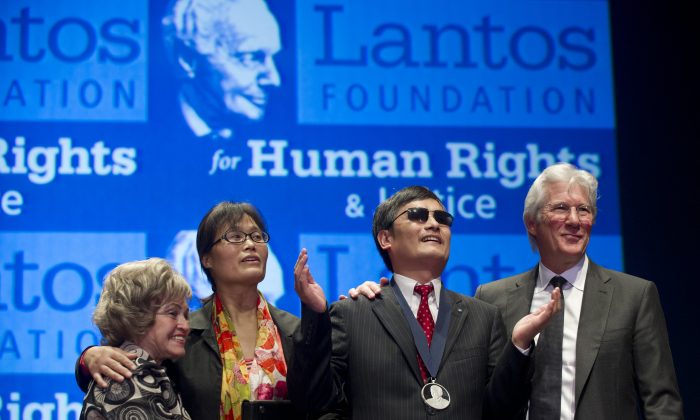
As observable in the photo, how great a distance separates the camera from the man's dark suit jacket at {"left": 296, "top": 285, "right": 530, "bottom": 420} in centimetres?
307

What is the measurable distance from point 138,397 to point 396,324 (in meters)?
0.90

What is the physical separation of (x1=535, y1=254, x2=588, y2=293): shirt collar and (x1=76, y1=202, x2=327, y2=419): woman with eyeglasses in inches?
35.5

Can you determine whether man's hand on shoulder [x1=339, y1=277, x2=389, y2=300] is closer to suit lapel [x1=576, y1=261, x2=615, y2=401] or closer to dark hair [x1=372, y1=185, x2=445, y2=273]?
dark hair [x1=372, y1=185, x2=445, y2=273]

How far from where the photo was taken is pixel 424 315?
3.31 metres

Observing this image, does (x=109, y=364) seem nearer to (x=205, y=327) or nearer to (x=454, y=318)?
(x=205, y=327)

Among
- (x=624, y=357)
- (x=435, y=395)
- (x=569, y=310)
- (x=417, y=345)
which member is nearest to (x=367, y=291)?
(x=417, y=345)

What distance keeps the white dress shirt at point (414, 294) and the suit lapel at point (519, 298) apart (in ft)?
0.97

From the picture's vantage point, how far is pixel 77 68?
4.99 m

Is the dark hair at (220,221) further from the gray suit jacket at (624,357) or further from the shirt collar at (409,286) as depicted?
the gray suit jacket at (624,357)

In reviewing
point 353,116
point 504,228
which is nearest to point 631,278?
point 504,228

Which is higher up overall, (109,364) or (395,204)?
(395,204)

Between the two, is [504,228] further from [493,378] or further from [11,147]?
[11,147]

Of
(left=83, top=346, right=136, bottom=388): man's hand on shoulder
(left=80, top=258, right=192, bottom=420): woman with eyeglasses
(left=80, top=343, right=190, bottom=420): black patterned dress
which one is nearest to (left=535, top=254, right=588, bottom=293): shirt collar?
(left=80, top=258, right=192, bottom=420): woman with eyeglasses

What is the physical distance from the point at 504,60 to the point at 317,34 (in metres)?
1.03
